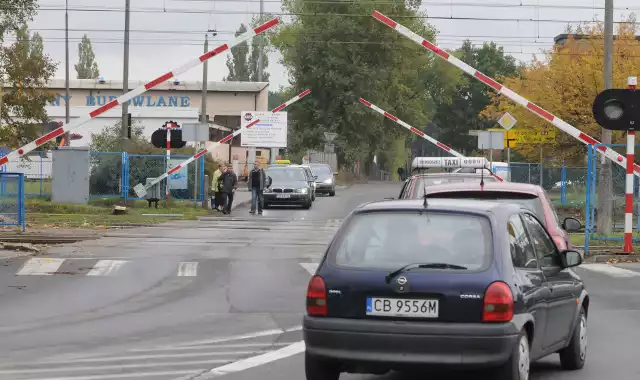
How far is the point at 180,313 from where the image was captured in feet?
46.4

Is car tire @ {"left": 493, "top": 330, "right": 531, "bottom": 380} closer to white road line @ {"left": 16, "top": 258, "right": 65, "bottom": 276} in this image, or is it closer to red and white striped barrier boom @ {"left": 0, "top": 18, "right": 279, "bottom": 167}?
white road line @ {"left": 16, "top": 258, "right": 65, "bottom": 276}

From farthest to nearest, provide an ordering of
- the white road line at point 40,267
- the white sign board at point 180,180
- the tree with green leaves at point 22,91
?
the tree with green leaves at point 22,91, the white sign board at point 180,180, the white road line at point 40,267

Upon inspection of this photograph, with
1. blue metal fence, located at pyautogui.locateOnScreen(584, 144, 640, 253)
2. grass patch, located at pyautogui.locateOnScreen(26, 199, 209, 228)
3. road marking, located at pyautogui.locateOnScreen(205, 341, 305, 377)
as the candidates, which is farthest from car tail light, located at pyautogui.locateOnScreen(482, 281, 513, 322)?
grass patch, located at pyautogui.locateOnScreen(26, 199, 209, 228)

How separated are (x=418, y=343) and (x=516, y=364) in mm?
645

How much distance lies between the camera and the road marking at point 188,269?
1888 cm

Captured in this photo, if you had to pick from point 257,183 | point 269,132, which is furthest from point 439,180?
point 269,132

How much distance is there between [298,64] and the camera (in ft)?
283

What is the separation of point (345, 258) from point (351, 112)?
75.9 metres

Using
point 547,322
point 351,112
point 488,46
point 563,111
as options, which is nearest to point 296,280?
point 547,322

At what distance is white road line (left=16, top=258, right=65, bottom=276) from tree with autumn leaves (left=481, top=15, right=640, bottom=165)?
30.1m

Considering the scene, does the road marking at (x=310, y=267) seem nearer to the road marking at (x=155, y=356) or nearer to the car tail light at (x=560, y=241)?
the car tail light at (x=560, y=241)

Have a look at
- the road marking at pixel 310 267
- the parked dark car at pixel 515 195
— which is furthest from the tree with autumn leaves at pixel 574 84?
the parked dark car at pixel 515 195

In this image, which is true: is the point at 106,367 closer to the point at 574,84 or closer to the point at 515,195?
the point at 515,195

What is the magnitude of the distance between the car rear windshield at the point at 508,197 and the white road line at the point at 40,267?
785 centimetres
